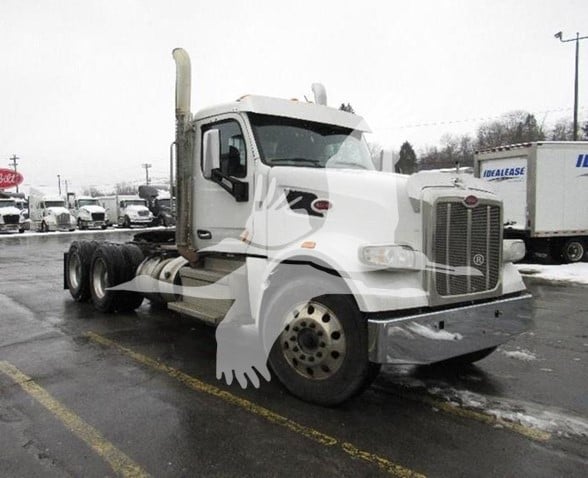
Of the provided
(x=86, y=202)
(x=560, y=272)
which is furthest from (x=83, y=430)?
(x=86, y=202)

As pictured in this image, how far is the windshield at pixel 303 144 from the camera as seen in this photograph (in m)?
5.27

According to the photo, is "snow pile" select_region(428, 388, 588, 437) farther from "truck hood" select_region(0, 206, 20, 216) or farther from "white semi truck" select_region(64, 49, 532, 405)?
"truck hood" select_region(0, 206, 20, 216)

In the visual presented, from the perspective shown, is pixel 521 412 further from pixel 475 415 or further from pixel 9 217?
pixel 9 217

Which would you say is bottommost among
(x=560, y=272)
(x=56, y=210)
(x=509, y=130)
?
(x=560, y=272)

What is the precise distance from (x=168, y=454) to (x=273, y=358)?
1.34 m

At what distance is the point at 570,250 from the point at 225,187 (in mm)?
13500

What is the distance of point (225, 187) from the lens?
17.9ft

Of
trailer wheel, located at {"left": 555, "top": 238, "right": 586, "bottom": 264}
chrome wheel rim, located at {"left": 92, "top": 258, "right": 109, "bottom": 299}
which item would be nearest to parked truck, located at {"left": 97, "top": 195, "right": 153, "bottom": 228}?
trailer wheel, located at {"left": 555, "top": 238, "right": 586, "bottom": 264}

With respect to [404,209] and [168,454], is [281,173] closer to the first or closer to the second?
[404,209]

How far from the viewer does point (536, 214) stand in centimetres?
1470

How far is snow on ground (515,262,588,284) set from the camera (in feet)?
40.5

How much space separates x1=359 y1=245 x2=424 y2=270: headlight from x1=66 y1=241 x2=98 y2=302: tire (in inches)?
244

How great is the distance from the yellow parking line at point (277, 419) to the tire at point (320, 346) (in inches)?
14.8

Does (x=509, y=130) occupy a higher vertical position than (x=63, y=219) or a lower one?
higher
